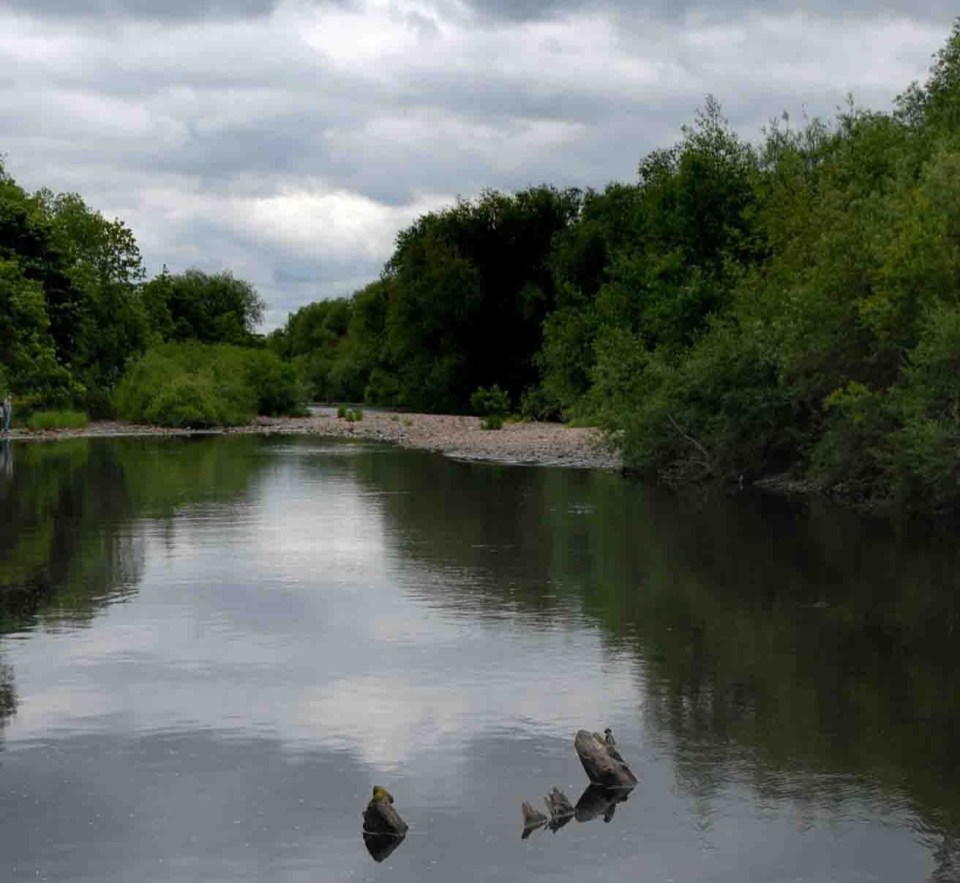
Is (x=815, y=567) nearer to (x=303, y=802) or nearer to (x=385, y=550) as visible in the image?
(x=385, y=550)

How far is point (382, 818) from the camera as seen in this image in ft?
34.1

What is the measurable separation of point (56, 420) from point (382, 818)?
60288 millimetres

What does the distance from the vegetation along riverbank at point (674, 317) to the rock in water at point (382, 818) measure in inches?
733

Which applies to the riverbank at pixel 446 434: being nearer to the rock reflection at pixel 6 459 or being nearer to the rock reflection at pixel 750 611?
the rock reflection at pixel 6 459

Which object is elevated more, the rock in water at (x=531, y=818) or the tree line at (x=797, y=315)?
the tree line at (x=797, y=315)

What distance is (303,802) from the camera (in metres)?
11.1

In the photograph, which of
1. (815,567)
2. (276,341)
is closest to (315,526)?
(815,567)

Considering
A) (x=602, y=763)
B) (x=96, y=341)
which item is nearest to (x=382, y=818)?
(x=602, y=763)

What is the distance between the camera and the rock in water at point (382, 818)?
34.1 feet

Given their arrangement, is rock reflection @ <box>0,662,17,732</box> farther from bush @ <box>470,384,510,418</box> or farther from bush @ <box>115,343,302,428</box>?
bush @ <box>470,384,510,418</box>

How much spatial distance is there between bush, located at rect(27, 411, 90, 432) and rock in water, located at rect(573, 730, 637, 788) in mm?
57231

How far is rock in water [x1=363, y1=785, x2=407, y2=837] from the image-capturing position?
34.1 ft

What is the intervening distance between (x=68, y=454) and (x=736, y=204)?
74.3 feet

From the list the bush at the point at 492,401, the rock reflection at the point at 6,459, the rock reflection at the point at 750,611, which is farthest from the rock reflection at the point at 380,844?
the bush at the point at 492,401
